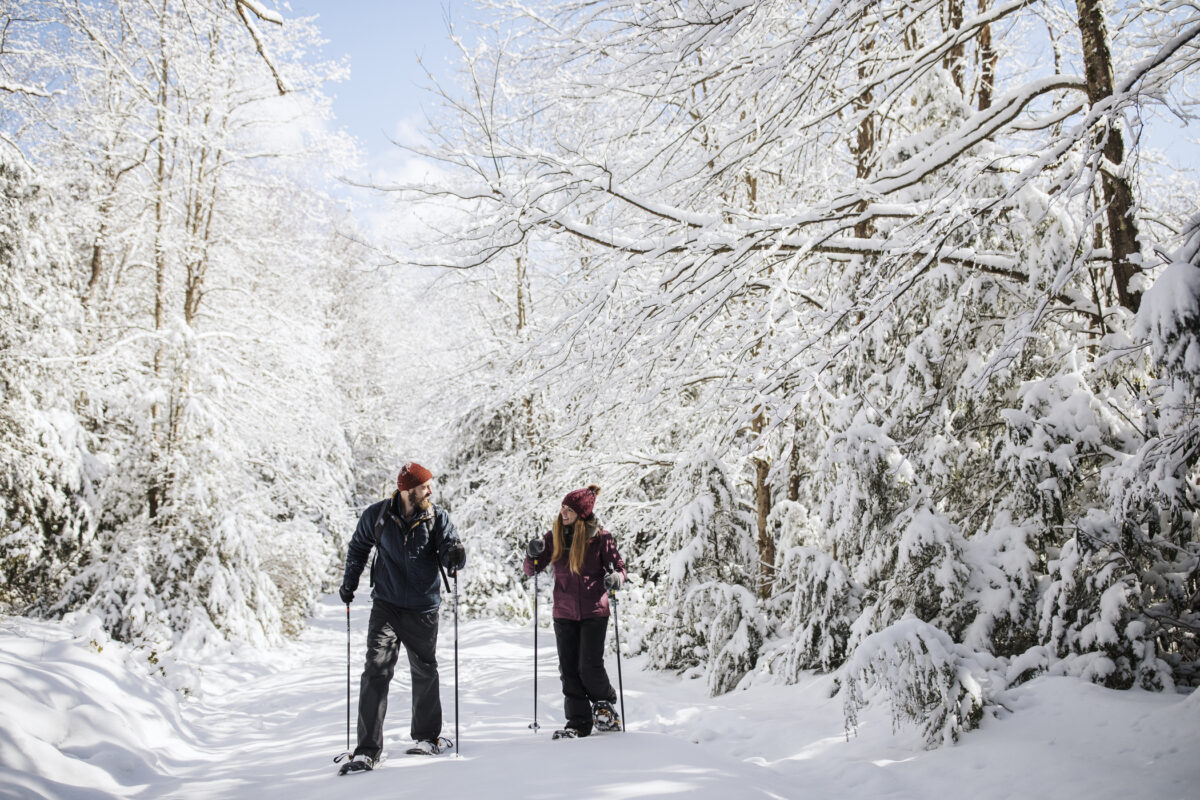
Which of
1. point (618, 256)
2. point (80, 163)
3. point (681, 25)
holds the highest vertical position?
point (80, 163)

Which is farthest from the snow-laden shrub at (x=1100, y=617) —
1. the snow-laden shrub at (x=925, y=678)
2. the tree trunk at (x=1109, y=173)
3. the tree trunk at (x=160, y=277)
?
the tree trunk at (x=160, y=277)

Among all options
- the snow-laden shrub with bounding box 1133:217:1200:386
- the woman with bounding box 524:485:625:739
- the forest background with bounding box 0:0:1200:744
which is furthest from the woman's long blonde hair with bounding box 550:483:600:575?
the snow-laden shrub with bounding box 1133:217:1200:386

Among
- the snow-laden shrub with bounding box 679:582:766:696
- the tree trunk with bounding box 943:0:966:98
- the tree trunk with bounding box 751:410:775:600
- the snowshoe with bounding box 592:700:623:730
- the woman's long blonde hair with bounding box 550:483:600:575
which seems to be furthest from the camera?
the tree trunk with bounding box 751:410:775:600

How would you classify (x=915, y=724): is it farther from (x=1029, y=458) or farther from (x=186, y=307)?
(x=186, y=307)

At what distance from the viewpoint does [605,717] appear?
438cm

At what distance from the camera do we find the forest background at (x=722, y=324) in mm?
3543

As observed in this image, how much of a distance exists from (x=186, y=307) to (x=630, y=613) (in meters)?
7.96

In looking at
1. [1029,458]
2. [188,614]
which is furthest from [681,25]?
[188,614]

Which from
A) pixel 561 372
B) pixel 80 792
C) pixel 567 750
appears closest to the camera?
pixel 80 792

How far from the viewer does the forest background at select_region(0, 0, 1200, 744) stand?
3543 millimetres

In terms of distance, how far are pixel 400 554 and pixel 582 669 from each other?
147 centimetres

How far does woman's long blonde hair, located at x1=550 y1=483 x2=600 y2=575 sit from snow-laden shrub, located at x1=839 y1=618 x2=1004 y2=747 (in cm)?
177

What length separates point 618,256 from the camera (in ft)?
14.5

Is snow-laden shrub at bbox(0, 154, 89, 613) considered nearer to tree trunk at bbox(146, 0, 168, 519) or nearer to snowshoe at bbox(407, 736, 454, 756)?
tree trunk at bbox(146, 0, 168, 519)
